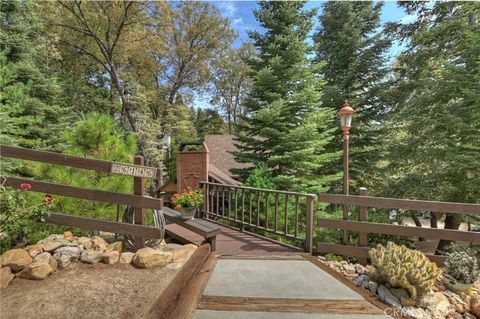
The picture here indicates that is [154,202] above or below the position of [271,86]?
below

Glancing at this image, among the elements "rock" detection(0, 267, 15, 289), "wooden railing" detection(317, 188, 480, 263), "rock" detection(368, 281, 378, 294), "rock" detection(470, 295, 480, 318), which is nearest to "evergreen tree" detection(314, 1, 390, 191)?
"wooden railing" detection(317, 188, 480, 263)

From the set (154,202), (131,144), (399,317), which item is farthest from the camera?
(131,144)

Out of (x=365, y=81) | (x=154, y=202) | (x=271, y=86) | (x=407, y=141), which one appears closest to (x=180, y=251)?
(x=154, y=202)

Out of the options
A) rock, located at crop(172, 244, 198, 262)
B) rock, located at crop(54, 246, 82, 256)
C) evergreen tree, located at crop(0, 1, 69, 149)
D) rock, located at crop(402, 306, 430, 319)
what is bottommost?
rock, located at crop(402, 306, 430, 319)

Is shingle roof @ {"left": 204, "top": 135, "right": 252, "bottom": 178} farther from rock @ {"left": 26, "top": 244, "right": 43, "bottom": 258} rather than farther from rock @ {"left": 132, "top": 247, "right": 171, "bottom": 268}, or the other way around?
rock @ {"left": 26, "top": 244, "right": 43, "bottom": 258}

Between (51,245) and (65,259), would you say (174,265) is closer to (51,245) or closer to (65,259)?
(65,259)

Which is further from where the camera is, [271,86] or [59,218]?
[271,86]

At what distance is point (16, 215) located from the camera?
2807mm

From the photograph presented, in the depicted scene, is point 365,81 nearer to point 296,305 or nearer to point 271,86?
point 271,86

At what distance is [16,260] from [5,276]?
0.20 metres

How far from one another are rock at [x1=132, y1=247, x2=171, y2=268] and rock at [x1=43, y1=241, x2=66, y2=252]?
0.97 m

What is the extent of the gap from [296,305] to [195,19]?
16.2 metres

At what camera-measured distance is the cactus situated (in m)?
2.69

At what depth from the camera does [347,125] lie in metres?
5.25
